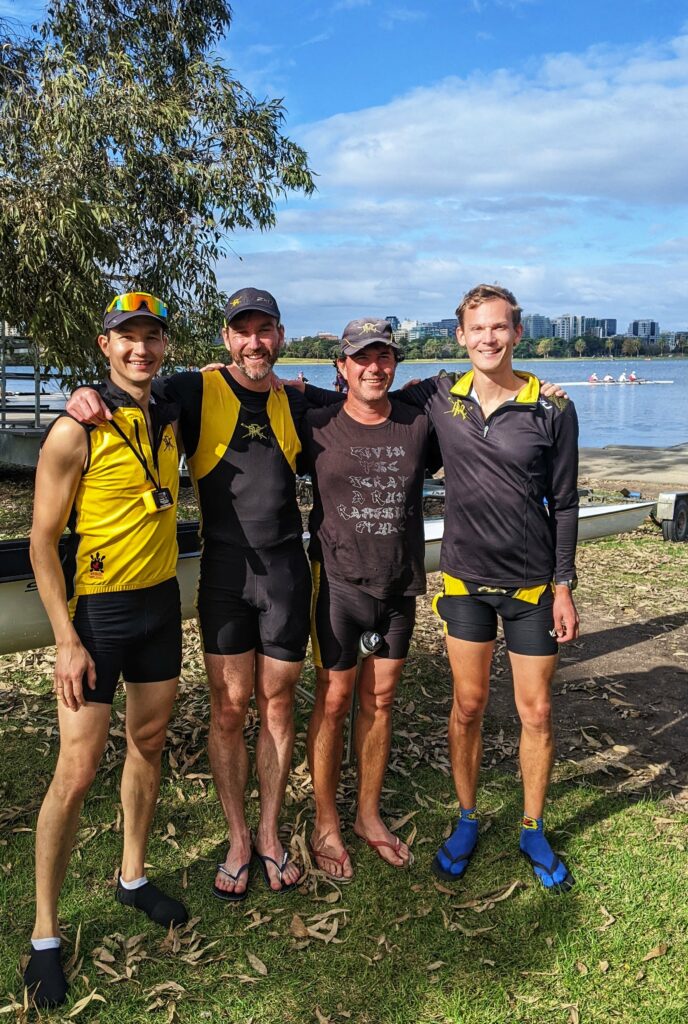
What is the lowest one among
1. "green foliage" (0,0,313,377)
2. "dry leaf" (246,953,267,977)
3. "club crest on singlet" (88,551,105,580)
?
"dry leaf" (246,953,267,977)

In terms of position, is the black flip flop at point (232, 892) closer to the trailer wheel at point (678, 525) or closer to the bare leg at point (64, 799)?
the bare leg at point (64, 799)

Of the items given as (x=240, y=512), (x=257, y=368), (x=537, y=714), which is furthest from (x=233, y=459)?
(x=537, y=714)

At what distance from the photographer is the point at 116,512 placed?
9.46ft

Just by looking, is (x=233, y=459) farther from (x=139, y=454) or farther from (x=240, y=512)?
(x=139, y=454)

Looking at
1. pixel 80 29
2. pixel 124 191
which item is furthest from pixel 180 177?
pixel 80 29

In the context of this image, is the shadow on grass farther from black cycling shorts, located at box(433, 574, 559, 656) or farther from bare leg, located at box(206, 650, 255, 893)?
black cycling shorts, located at box(433, 574, 559, 656)

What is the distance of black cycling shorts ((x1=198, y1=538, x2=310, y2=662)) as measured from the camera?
132 inches

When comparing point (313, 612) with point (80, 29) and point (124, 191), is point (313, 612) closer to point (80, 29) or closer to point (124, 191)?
point (124, 191)

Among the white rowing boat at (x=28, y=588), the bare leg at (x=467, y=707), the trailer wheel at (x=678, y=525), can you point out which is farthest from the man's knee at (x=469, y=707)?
the trailer wheel at (x=678, y=525)

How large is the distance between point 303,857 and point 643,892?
1560 millimetres

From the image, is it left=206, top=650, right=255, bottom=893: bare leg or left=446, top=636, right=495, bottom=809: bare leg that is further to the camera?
left=446, top=636, right=495, bottom=809: bare leg

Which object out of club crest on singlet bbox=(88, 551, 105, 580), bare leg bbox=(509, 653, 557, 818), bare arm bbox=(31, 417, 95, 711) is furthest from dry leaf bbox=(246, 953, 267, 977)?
club crest on singlet bbox=(88, 551, 105, 580)

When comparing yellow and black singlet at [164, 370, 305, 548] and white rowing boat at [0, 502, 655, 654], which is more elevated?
yellow and black singlet at [164, 370, 305, 548]

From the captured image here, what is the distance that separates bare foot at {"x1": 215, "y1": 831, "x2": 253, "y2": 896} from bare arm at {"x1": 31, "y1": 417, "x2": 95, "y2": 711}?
1200mm
